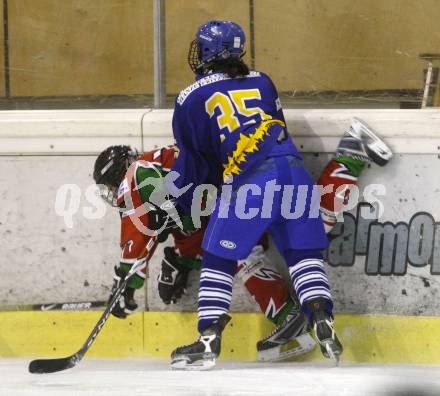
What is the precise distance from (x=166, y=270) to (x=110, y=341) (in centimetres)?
40

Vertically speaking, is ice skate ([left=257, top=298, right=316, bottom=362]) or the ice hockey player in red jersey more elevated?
the ice hockey player in red jersey

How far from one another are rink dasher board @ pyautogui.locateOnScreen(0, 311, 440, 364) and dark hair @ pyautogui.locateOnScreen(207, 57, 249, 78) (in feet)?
3.27

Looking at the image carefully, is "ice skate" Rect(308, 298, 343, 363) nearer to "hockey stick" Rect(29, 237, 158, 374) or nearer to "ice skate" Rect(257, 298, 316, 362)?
"ice skate" Rect(257, 298, 316, 362)

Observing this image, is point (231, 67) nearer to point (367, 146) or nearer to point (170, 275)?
point (367, 146)

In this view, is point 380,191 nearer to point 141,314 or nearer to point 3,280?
point 141,314

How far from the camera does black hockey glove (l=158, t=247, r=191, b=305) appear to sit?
4.32 meters

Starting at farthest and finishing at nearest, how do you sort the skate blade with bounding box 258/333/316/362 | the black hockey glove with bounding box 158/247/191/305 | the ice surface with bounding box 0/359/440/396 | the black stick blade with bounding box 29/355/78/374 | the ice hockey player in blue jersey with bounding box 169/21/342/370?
the black hockey glove with bounding box 158/247/191/305 → the skate blade with bounding box 258/333/316/362 → the black stick blade with bounding box 29/355/78/374 → the ice hockey player in blue jersey with bounding box 169/21/342/370 → the ice surface with bounding box 0/359/440/396

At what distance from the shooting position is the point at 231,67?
3.99 m

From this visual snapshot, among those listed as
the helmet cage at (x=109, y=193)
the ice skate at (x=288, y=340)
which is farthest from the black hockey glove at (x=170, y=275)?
the ice skate at (x=288, y=340)

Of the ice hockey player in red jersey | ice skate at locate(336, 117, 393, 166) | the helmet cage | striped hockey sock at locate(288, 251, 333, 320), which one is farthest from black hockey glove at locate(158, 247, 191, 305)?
ice skate at locate(336, 117, 393, 166)

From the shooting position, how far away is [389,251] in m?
4.19

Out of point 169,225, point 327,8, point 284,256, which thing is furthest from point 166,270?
point 327,8

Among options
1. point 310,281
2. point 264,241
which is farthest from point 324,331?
point 264,241

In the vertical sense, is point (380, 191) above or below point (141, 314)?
above
